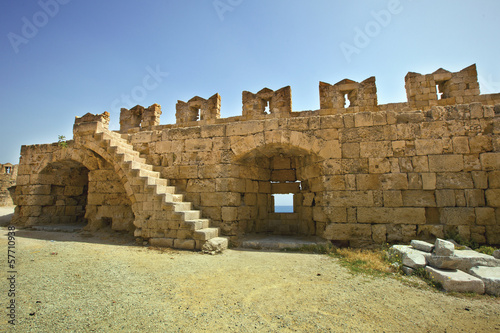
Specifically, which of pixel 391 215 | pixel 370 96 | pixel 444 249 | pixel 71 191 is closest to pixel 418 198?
pixel 391 215

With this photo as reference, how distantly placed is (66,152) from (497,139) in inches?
457

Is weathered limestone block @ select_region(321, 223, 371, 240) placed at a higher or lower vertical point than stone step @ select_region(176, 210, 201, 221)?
lower

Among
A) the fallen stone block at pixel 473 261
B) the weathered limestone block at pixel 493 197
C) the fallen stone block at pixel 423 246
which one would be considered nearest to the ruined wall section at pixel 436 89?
the weathered limestone block at pixel 493 197

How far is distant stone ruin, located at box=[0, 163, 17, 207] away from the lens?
17594 mm

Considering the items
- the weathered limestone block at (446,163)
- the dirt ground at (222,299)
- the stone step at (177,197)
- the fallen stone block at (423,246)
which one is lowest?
the dirt ground at (222,299)

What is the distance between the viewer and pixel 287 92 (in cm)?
895

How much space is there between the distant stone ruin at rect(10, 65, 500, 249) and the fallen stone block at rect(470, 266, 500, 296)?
71.8 inches

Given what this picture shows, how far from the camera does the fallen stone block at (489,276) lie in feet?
10.6

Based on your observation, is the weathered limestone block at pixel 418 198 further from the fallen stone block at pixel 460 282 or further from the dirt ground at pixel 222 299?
the dirt ground at pixel 222 299

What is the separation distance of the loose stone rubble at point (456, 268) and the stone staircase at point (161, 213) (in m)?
3.63

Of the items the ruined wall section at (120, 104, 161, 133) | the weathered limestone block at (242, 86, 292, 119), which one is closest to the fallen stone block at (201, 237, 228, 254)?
the weathered limestone block at (242, 86, 292, 119)

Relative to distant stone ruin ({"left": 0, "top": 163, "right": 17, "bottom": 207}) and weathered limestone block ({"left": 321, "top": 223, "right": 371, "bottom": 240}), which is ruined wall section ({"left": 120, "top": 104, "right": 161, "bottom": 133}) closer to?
weathered limestone block ({"left": 321, "top": 223, "right": 371, "bottom": 240})

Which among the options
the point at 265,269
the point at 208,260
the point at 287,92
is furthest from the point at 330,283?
the point at 287,92

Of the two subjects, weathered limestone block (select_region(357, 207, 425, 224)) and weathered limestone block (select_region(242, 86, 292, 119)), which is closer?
weathered limestone block (select_region(357, 207, 425, 224))
